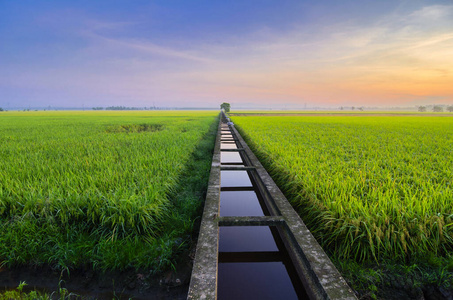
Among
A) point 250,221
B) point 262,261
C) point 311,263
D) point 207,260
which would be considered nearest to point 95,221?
Result: point 207,260

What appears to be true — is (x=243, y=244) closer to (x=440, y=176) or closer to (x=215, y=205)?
(x=215, y=205)

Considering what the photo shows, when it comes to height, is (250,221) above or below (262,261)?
above

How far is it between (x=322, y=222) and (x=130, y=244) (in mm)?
2344

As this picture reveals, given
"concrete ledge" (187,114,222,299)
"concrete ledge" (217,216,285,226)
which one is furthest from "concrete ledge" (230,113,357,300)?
"concrete ledge" (187,114,222,299)

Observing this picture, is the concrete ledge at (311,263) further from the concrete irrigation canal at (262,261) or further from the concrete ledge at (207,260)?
the concrete ledge at (207,260)

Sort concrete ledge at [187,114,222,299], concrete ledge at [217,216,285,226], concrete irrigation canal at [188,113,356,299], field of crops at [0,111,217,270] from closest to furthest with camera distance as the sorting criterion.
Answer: concrete ledge at [187,114,222,299] < concrete irrigation canal at [188,113,356,299] < field of crops at [0,111,217,270] < concrete ledge at [217,216,285,226]

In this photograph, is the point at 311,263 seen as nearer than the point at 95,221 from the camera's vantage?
Yes

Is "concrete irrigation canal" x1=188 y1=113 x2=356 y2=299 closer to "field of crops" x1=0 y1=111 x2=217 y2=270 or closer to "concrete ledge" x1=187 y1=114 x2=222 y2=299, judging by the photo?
"concrete ledge" x1=187 y1=114 x2=222 y2=299

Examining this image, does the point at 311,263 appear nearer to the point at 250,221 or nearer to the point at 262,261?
the point at 262,261

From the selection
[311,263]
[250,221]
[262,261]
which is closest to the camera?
[311,263]

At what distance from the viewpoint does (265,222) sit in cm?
285

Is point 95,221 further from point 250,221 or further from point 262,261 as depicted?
point 262,261

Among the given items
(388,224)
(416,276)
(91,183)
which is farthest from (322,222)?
(91,183)

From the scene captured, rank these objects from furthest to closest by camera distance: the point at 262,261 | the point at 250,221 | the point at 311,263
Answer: the point at 250,221
the point at 262,261
the point at 311,263
